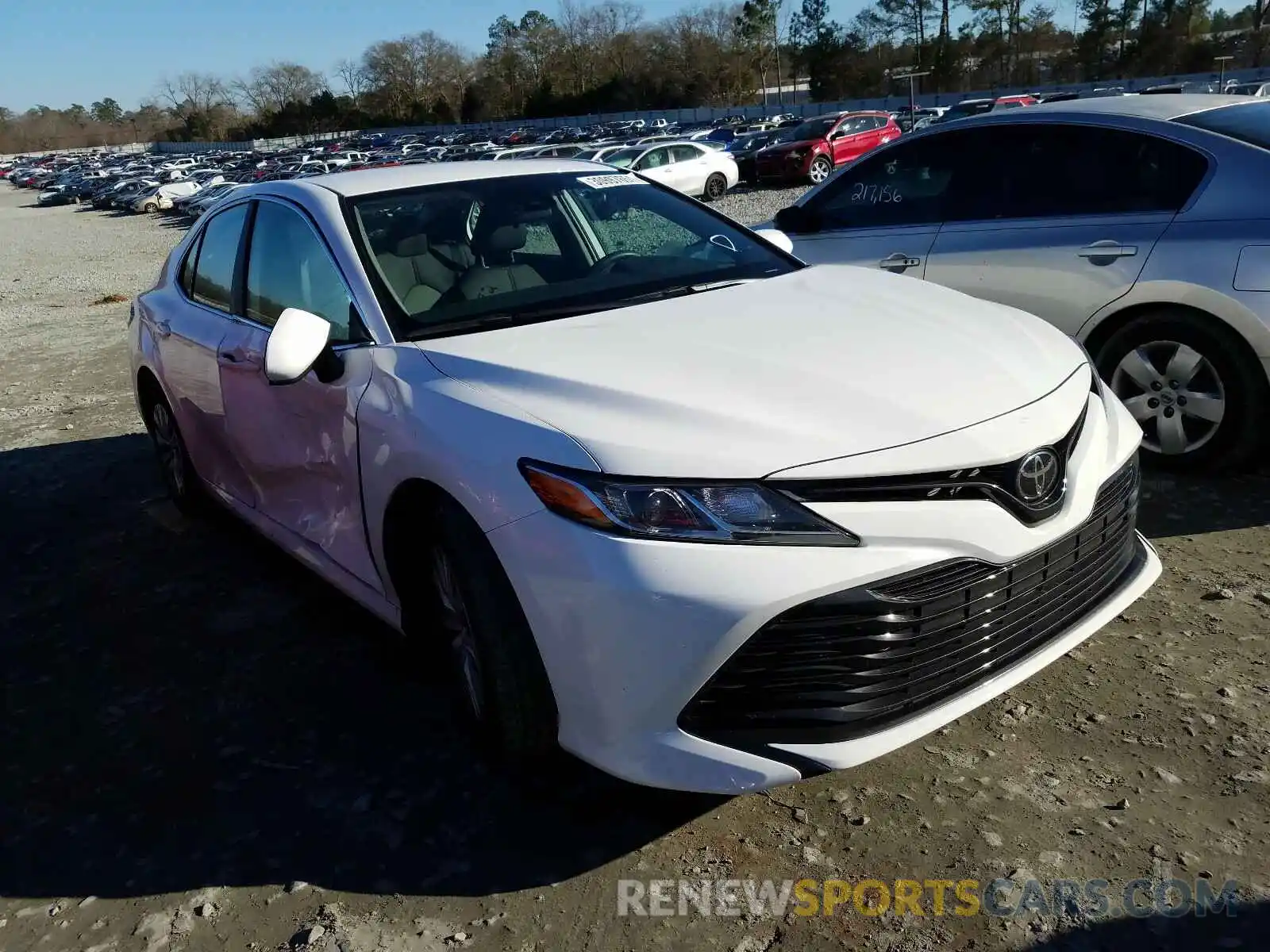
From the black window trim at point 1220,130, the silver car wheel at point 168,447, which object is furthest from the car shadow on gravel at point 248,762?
the black window trim at point 1220,130

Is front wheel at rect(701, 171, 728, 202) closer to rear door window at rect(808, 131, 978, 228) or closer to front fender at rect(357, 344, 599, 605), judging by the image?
rear door window at rect(808, 131, 978, 228)

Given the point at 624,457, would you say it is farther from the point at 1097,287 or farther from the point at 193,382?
the point at 1097,287

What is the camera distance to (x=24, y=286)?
821 inches

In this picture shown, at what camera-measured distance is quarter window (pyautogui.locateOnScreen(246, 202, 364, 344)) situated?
3.31 metres

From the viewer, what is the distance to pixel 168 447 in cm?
530

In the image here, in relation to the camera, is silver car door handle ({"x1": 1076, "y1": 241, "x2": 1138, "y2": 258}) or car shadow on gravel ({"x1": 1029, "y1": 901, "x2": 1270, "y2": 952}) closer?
car shadow on gravel ({"x1": 1029, "y1": 901, "x2": 1270, "y2": 952})

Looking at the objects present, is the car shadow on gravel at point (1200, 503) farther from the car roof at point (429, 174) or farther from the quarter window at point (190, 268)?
the quarter window at point (190, 268)

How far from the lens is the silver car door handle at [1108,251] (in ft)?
14.8

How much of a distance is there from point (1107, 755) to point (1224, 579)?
49.8 inches

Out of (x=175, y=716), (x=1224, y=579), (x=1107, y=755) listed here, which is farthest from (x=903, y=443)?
(x=175, y=716)

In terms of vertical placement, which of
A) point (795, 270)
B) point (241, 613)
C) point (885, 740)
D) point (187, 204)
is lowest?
point (187, 204)

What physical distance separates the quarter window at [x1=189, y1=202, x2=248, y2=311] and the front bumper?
2.35m

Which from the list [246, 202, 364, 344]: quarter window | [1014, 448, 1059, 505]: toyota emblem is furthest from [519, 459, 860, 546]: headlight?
[246, 202, 364, 344]: quarter window

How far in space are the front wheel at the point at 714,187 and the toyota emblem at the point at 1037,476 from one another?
22.8m
